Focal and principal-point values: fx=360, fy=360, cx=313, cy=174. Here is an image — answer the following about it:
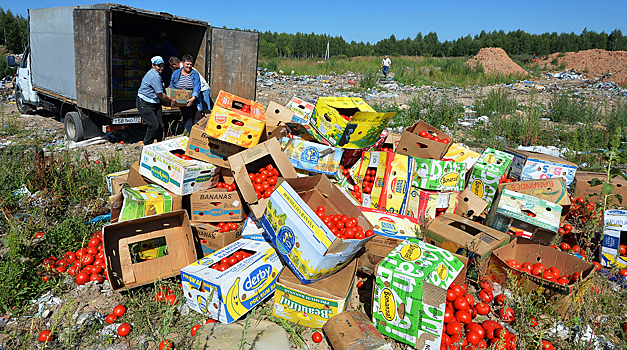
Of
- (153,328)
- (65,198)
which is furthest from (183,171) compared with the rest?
(65,198)

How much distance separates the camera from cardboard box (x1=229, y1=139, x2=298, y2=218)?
3541 millimetres

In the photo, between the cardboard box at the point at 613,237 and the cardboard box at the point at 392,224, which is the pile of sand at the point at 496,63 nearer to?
the cardboard box at the point at 613,237

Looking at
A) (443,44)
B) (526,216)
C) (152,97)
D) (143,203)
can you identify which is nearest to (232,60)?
(152,97)

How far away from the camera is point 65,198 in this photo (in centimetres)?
465

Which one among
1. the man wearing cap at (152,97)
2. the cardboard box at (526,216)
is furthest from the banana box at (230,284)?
the man wearing cap at (152,97)

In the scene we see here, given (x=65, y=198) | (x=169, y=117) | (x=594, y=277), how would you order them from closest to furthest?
(x=594, y=277), (x=65, y=198), (x=169, y=117)

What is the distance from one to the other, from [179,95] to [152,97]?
21.6 inches

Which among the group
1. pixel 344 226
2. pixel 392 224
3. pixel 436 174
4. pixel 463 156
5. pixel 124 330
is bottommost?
pixel 124 330

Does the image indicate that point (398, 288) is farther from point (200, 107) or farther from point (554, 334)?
point (200, 107)

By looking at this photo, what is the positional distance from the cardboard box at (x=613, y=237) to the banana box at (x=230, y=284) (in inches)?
132

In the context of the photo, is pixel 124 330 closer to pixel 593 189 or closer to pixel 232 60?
pixel 593 189

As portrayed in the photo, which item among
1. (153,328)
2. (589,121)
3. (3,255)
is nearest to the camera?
(153,328)

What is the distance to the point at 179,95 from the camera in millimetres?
6621

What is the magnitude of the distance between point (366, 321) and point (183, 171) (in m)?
2.21
